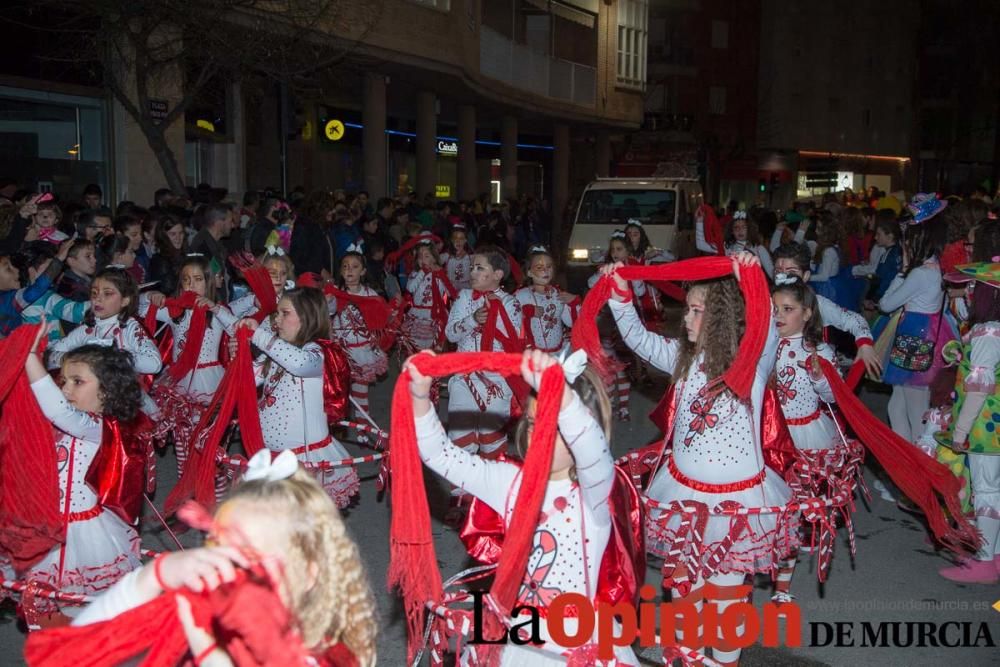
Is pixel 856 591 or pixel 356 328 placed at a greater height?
pixel 356 328

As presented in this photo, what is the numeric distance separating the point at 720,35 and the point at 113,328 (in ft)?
177

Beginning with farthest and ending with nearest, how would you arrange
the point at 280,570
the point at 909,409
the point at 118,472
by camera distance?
the point at 909,409 → the point at 118,472 → the point at 280,570

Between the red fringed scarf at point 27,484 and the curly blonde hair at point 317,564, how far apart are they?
258cm

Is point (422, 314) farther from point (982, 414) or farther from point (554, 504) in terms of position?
point (554, 504)

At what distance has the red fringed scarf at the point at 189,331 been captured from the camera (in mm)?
7886

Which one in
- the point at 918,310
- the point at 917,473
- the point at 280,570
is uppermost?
the point at 918,310

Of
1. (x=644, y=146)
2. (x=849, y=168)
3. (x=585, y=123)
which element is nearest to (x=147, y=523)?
(x=585, y=123)

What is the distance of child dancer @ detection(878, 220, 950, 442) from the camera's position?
8039 mm

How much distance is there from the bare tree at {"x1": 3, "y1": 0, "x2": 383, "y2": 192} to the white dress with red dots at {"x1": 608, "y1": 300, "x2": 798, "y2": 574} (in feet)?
34.0

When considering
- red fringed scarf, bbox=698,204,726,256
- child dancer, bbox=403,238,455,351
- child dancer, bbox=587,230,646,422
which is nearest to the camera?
red fringed scarf, bbox=698,204,726,256

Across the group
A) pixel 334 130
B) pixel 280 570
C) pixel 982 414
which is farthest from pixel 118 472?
pixel 334 130

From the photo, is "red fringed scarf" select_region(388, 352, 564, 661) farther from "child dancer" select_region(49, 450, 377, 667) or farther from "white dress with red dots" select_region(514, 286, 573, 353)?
"white dress with red dots" select_region(514, 286, 573, 353)

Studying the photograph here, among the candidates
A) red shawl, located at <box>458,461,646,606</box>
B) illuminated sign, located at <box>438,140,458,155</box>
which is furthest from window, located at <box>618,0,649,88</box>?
red shawl, located at <box>458,461,646,606</box>

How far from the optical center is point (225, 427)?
5961 millimetres
